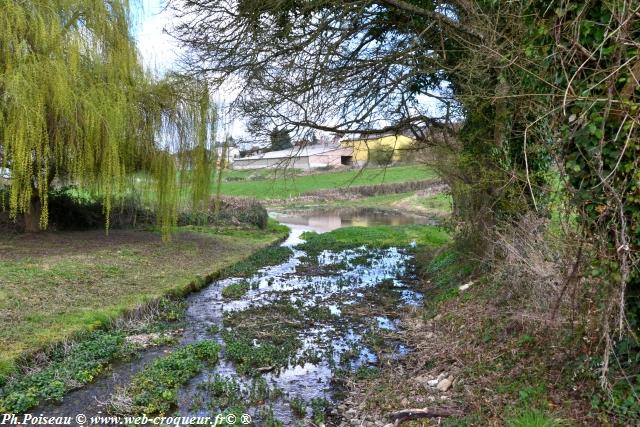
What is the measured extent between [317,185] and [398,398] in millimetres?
47271

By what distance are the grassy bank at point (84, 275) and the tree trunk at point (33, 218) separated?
0.46 meters

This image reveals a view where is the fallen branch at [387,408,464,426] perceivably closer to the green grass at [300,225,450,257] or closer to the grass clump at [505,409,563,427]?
the grass clump at [505,409,563,427]

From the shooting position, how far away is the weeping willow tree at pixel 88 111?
36.4 feet

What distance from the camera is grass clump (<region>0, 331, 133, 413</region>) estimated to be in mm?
5441

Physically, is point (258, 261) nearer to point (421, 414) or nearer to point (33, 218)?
point (33, 218)

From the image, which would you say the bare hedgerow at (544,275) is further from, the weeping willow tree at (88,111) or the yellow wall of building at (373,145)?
the weeping willow tree at (88,111)

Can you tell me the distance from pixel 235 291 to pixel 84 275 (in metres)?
3.26

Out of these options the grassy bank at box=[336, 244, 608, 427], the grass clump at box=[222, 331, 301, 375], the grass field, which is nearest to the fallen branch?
the grassy bank at box=[336, 244, 608, 427]

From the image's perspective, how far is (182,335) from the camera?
8.27 meters

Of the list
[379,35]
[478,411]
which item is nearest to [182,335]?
[478,411]

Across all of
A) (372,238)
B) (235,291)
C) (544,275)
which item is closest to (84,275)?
(235,291)

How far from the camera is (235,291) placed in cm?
1131

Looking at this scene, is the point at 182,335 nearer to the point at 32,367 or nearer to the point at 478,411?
the point at 32,367

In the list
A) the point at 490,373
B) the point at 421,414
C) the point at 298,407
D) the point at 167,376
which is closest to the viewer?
the point at 421,414
